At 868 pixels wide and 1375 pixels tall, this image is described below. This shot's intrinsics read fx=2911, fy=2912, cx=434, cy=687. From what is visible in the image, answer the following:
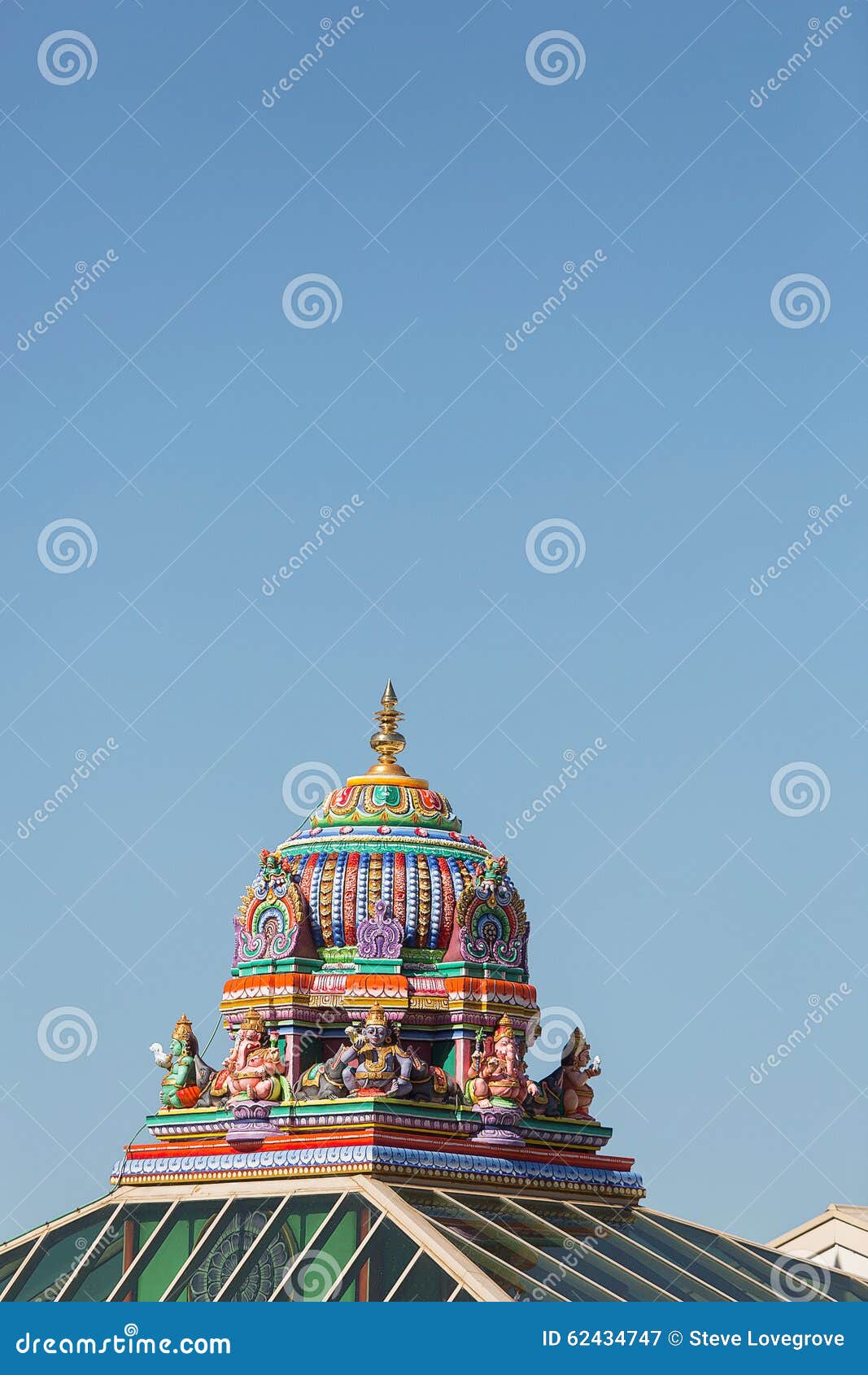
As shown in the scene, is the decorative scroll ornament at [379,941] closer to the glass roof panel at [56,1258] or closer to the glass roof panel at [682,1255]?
the glass roof panel at [682,1255]

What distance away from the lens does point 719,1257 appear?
53750mm

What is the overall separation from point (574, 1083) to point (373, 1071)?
5569 millimetres

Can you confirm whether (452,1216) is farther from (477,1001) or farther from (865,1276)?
(865,1276)

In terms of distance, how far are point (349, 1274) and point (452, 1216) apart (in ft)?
8.84

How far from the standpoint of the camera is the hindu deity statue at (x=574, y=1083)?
5619 centimetres

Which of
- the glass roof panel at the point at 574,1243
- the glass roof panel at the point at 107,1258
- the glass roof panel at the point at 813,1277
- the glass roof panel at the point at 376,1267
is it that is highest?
the glass roof panel at the point at 813,1277

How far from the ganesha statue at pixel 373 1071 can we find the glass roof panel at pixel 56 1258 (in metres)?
4.78

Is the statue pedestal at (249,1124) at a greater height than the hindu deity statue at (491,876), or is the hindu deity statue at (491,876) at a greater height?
the hindu deity statue at (491,876)

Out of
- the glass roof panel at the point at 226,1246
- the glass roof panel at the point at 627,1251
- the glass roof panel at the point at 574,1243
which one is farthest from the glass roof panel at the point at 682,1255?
the glass roof panel at the point at 226,1246

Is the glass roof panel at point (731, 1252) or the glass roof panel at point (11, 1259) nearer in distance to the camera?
the glass roof panel at point (731, 1252)

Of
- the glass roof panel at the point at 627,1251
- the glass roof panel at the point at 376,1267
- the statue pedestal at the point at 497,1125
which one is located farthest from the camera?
the statue pedestal at the point at 497,1125

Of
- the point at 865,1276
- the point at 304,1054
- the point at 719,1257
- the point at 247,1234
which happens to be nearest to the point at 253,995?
the point at 304,1054

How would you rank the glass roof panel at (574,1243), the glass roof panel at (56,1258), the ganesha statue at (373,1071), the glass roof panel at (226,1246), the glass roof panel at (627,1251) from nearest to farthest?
the glass roof panel at (574,1243) → the glass roof panel at (226,1246) → the glass roof panel at (627,1251) → the ganesha statue at (373,1071) → the glass roof panel at (56,1258)

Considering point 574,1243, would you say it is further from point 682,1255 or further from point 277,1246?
point 277,1246
